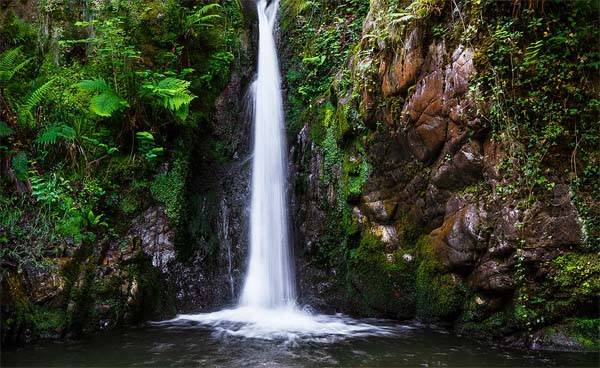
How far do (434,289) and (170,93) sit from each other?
5.28 metres

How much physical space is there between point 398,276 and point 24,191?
5949 mm

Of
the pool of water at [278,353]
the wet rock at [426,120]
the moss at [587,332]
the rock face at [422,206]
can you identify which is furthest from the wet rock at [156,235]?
the moss at [587,332]

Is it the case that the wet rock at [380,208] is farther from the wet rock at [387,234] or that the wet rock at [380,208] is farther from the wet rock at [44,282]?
the wet rock at [44,282]

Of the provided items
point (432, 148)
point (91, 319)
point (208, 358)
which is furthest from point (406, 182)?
point (91, 319)

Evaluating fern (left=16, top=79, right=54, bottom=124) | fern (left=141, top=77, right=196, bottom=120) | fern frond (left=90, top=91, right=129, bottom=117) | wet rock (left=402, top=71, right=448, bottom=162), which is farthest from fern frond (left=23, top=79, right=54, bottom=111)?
wet rock (left=402, top=71, right=448, bottom=162)

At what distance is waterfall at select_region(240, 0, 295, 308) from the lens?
283 inches

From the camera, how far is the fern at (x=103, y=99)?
6.68 m

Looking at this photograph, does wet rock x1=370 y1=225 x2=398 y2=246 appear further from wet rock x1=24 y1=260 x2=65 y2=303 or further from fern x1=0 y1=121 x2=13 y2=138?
fern x1=0 y1=121 x2=13 y2=138

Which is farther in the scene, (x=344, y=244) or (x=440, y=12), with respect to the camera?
(x=344, y=244)

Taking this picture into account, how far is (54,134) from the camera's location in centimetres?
664

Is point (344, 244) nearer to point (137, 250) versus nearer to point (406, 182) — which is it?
point (406, 182)

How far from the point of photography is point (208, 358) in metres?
4.62

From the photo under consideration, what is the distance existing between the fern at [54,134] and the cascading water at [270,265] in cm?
334

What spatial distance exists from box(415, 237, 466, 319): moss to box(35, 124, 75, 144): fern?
5891mm
